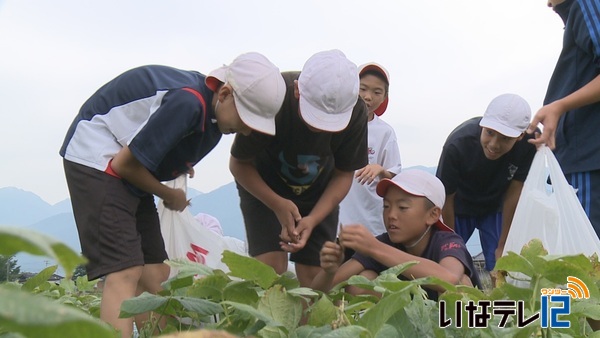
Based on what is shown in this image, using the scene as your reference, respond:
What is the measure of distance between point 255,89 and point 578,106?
0.90 metres

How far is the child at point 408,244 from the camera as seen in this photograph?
73.4 inches

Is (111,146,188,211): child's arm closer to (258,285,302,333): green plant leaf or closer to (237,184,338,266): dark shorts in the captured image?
(237,184,338,266): dark shorts

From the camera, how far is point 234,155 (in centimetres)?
220

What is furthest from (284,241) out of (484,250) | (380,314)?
(380,314)

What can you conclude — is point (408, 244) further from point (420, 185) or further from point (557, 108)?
point (557, 108)

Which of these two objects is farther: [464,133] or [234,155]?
[464,133]

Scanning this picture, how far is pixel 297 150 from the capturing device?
221cm

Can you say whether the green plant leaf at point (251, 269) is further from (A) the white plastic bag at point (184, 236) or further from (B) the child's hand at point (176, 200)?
(A) the white plastic bag at point (184, 236)

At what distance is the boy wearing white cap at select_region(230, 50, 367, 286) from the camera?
209 cm

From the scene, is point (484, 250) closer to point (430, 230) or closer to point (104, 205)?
point (430, 230)

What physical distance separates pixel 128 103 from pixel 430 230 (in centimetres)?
100

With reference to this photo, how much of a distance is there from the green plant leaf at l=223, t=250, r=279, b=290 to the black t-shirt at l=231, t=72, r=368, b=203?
1.35 m

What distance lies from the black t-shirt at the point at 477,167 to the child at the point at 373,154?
217mm

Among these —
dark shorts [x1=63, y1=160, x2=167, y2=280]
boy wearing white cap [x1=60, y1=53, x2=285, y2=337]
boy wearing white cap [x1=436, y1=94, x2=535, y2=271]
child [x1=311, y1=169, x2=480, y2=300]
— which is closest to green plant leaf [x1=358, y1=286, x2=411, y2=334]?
child [x1=311, y1=169, x2=480, y2=300]
